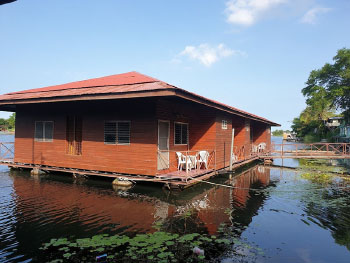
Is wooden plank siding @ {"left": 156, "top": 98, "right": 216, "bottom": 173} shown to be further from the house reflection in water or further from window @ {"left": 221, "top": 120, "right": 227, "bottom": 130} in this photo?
the house reflection in water

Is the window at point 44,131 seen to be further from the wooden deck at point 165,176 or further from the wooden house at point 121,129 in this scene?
the wooden deck at point 165,176

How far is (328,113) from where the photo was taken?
53.9m

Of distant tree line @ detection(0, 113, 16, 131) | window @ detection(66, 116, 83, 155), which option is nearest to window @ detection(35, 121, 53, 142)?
window @ detection(66, 116, 83, 155)

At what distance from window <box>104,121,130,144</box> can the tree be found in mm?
34447

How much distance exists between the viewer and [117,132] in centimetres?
1119

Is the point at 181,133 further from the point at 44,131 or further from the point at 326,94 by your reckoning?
the point at 326,94

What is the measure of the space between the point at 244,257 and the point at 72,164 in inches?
389

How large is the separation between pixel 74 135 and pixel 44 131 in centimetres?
197

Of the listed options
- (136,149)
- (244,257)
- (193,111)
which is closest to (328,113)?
(193,111)

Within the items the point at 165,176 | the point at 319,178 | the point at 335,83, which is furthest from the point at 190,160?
the point at 335,83

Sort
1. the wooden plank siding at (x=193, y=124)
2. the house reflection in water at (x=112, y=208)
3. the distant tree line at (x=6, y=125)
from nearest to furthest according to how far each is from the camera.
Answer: the house reflection in water at (x=112, y=208) < the wooden plank siding at (x=193, y=124) < the distant tree line at (x=6, y=125)

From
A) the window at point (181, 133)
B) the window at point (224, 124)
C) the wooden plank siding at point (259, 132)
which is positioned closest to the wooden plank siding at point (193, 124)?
the window at point (181, 133)

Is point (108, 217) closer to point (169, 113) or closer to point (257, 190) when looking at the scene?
point (169, 113)

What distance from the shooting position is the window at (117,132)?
36.0 feet
